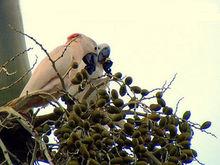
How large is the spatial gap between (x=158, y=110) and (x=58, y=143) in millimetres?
156

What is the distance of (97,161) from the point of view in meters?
0.71

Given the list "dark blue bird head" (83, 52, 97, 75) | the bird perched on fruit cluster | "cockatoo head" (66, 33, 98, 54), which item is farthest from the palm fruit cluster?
"cockatoo head" (66, 33, 98, 54)

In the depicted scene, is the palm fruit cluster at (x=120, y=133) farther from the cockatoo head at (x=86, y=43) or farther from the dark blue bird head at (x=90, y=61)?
the cockatoo head at (x=86, y=43)

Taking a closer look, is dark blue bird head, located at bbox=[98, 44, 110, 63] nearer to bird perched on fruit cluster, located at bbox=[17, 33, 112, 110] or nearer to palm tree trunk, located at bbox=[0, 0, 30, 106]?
bird perched on fruit cluster, located at bbox=[17, 33, 112, 110]

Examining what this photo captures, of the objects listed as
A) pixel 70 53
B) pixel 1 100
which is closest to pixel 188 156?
pixel 1 100

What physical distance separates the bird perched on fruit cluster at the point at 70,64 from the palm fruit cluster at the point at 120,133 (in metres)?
0.33

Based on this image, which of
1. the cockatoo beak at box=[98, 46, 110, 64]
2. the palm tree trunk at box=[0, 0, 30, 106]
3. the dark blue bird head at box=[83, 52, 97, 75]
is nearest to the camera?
the palm tree trunk at box=[0, 0, 30, 106]

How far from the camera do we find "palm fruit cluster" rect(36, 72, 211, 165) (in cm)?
72

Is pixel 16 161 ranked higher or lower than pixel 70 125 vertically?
lower

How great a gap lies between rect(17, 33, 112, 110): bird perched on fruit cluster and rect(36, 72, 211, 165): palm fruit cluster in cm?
33

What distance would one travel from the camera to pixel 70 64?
1.21 metres

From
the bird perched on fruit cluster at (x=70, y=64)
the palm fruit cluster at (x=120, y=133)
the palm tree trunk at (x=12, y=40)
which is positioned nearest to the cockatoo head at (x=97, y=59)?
the bird perched on fruit cluster at (x=70, y=64)

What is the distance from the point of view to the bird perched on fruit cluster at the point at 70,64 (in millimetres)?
1240

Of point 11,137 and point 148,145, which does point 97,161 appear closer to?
point 148,145
